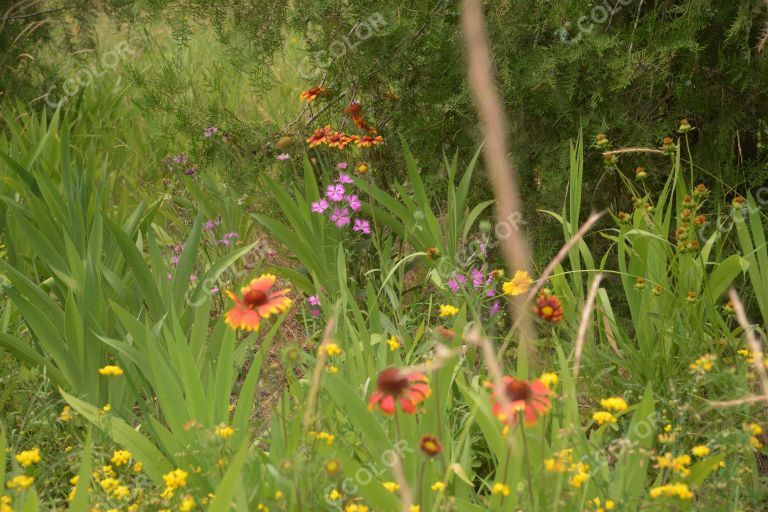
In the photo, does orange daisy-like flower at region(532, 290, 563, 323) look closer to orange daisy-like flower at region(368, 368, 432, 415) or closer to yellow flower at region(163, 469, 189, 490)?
orange daisy-like flower at region(368, 368, 432, 415)

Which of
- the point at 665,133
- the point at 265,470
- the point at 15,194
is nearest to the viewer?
the point at 265,470

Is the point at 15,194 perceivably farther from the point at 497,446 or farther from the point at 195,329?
the point at 497,446

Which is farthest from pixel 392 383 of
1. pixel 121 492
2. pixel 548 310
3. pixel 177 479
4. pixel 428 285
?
pixel 428 285

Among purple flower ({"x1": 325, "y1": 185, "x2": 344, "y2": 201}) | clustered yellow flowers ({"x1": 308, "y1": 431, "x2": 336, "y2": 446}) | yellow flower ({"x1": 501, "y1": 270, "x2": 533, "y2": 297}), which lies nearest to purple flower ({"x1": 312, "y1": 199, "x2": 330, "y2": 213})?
purple flower ({"x1": 325, "y1": 185, "x2": 344, "y2": 201})

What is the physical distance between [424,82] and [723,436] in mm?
1865

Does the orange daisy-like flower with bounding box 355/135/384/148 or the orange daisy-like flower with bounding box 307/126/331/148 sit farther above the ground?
the orange daisy-like flower with bounding box 307/126/331/148

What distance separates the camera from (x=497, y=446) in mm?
1739

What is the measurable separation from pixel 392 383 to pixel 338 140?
1640mm

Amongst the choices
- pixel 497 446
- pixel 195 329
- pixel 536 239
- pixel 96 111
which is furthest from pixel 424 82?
pixel 96 111

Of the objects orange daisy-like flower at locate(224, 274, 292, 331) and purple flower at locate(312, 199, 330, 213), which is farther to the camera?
purple flower at locate(312, 199, 330, 213)

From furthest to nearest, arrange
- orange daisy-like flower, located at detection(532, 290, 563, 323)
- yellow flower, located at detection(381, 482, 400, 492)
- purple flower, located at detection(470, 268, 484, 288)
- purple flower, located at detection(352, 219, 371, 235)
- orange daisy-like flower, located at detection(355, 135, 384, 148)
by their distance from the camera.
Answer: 1. purple flower, located at detection(352, 219, 371, 235)
2. orange daisy-like flower, located at detection(355, 135, 384, 148)
3. purple flower, located at detection(470, 268, 484, 288)
4. yellow flower, located at detection(381, 482, 400, 492)
5. orange daisy-like flower, located at detection(532, 290, 563, 323)

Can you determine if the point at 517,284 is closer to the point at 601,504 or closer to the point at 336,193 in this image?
the point at 601,504

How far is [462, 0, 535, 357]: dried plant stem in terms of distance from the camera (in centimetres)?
269

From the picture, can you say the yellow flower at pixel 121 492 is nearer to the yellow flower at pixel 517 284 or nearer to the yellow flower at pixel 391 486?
the yellow flower at pixel 391 486
